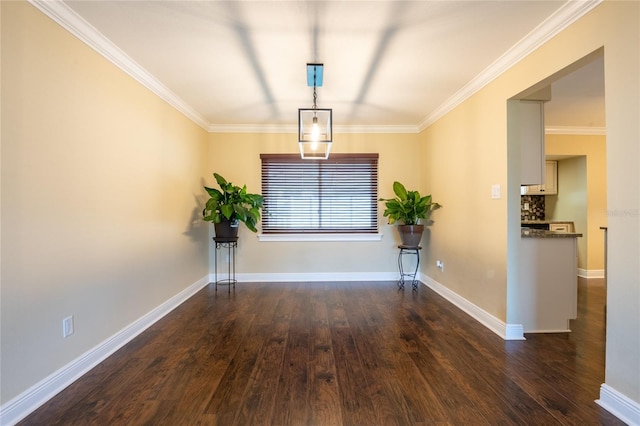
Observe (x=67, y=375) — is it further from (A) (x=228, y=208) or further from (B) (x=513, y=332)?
(B) (x=513, y=332)

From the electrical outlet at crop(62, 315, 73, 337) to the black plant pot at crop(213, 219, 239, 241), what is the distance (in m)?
2.08

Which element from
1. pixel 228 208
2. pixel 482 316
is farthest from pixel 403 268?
pixel 228 208

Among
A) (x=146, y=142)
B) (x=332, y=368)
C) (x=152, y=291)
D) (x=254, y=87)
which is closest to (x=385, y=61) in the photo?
(x=254, y=87)

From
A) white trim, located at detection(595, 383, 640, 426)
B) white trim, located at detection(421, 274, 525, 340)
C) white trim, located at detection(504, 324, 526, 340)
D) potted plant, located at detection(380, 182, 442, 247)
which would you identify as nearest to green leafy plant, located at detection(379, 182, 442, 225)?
potted plant, located at detection(380, 182, 442, 247)

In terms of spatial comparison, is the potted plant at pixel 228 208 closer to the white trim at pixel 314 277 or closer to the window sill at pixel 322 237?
the window sill at pixel 322 237

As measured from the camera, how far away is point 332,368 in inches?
80.1

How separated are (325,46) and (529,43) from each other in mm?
1593

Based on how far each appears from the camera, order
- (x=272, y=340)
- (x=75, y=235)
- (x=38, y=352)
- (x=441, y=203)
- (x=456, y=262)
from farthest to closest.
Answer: (x=441, y=203), (x=456, y=262), (x=272, y=340), (x=75, y=235), (x=38, y=352)

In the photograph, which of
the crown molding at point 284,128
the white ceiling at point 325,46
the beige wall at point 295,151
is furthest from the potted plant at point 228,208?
the white ceiling at point 325,46

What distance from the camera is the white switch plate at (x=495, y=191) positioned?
263cm

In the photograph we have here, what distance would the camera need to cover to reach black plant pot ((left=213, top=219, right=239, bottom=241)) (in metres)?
3.90

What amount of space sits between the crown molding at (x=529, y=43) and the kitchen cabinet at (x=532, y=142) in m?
0.40

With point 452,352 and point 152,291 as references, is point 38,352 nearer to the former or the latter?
point 152,291

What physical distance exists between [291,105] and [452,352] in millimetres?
3124
